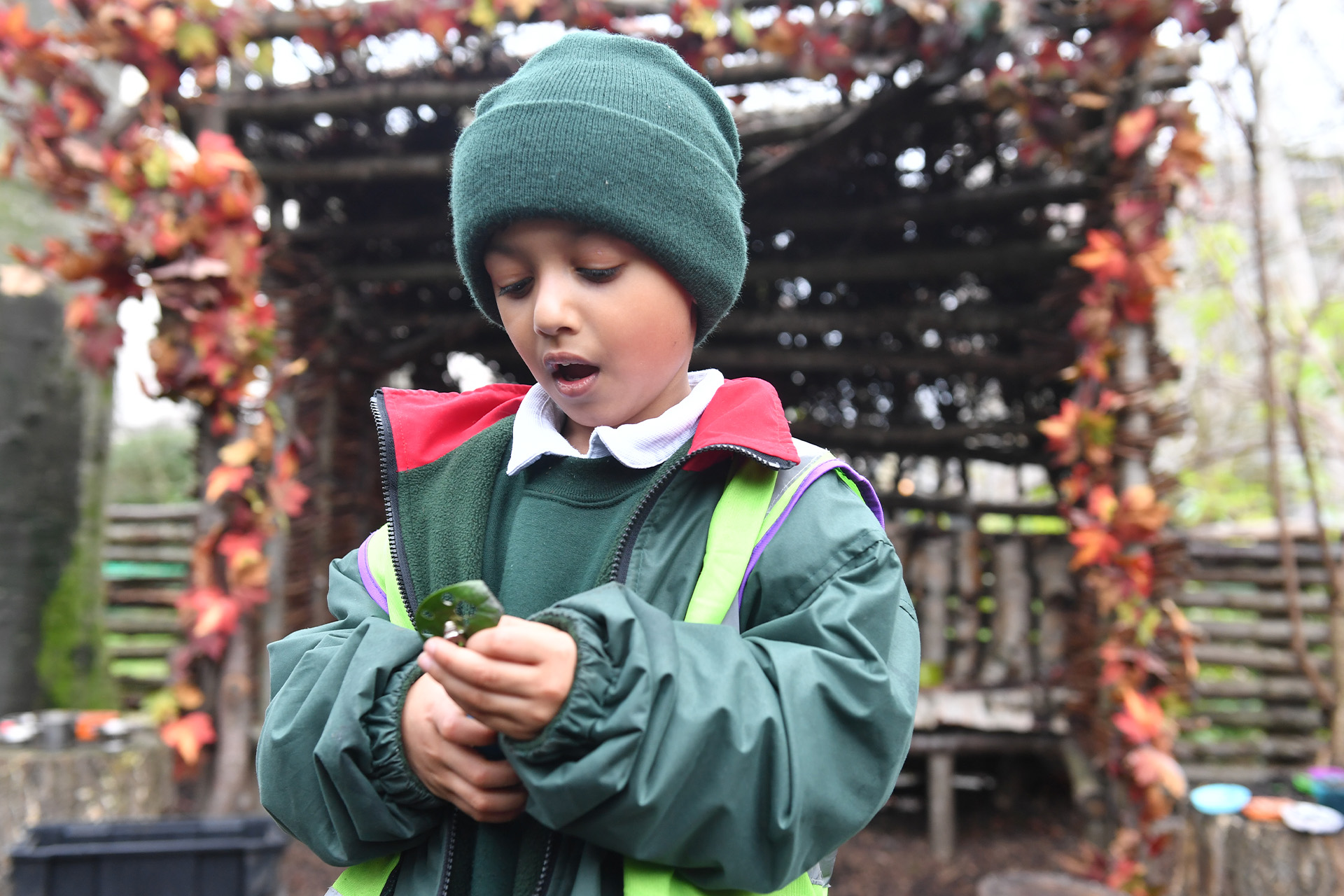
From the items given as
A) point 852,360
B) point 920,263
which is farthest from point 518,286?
point 852,360

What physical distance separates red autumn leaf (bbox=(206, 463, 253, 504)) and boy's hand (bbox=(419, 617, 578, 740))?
2.55 metres

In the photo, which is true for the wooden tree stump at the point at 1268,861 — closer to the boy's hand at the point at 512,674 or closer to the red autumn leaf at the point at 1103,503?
the red autumn leaf at the point at 1103,503

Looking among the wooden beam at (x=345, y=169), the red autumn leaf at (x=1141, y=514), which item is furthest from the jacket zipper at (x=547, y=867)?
the wooden beam at (x=345, y=169)

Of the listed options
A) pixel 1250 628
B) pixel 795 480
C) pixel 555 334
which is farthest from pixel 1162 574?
pixel 555 334

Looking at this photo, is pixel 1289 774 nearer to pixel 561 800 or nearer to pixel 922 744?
pixel 922 744

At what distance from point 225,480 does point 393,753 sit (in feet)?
8.01

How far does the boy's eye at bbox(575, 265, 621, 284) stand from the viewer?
0.96 metres

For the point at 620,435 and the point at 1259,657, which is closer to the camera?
the point at 620,435

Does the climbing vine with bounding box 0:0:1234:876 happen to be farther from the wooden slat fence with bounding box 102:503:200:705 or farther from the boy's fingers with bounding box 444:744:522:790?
the boy's fingers with bounding box 444:744:522:790

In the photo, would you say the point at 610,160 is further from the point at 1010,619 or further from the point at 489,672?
the point at 1010,619

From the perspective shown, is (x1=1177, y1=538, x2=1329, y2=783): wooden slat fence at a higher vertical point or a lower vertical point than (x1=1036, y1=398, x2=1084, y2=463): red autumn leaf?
lower

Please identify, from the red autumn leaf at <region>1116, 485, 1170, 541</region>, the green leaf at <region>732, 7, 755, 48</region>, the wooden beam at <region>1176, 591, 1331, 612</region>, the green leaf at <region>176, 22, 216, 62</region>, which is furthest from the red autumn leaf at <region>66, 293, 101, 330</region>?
the wooden beam at <region>1176, 591, 1331, 612</region>

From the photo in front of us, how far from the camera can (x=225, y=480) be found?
295 cm

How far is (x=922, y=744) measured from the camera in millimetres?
3838
